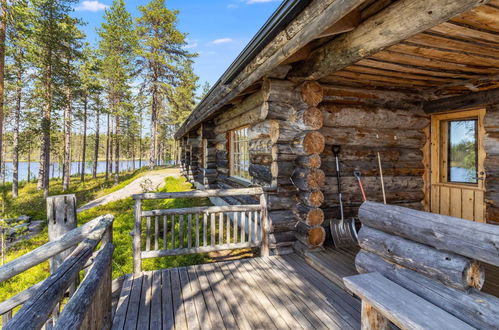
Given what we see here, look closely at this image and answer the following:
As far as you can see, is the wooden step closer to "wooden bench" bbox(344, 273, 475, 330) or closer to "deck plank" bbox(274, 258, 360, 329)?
"deck plank" bbox(274, 258, 360, 329)

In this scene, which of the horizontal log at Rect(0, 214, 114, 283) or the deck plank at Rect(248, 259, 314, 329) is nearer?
the horizontal log at Rect(0, 214, 114, 283)

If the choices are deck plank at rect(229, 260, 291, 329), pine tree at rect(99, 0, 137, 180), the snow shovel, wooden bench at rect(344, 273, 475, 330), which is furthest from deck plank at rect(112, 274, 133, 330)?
pine tree at rect(99, 0, 137, 180)

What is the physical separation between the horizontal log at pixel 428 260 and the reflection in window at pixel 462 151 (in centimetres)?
353

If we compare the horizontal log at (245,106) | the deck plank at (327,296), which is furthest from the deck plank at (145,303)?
the horizontal log at (245,106)

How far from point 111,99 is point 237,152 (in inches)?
736

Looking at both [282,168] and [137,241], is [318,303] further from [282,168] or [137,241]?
[137,241]

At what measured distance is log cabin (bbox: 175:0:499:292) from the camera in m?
2.26

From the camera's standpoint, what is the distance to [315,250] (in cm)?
375

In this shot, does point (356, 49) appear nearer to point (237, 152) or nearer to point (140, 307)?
point (140, 307)

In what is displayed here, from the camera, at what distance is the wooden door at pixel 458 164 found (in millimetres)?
4186

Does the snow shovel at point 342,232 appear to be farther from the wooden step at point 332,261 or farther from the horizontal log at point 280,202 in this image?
the horizontal log at point 280,202

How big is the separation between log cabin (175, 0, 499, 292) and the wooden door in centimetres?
2

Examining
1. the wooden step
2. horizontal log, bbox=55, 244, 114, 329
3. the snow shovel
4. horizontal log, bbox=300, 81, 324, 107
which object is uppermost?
horizontal log, bbox=300, 81, 324, 107

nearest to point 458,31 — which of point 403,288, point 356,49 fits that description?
point 356,49
